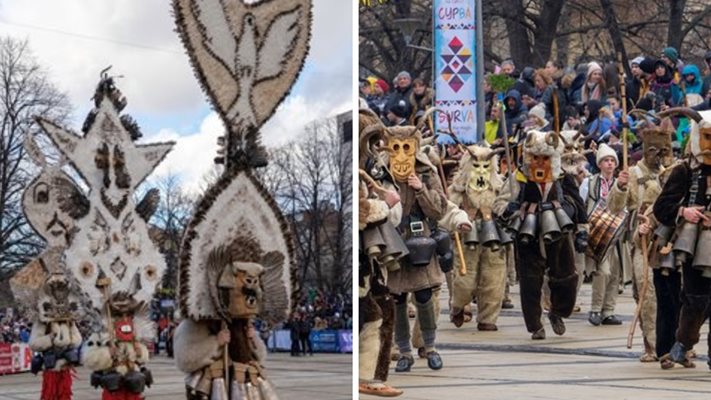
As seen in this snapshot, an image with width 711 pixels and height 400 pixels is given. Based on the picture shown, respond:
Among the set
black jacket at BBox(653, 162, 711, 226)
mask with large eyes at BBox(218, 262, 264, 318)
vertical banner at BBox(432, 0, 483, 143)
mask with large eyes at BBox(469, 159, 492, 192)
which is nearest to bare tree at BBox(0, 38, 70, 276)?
mask with large eyes at BBox(218, 262, 264, 318)

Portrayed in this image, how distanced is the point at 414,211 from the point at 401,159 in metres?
0.44

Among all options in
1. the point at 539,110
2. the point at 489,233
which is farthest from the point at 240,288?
the point at 539,110

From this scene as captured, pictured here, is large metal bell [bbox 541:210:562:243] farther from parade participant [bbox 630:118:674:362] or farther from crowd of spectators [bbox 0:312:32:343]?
crowd of spectators [bbox 0:312:32:343]

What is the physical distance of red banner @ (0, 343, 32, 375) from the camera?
18.5m

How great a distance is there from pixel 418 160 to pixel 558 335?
4.97 m

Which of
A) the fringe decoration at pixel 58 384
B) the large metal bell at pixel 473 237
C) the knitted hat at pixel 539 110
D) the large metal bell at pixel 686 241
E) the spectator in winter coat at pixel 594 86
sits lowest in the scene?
the fringe decoration at pixel 58 384

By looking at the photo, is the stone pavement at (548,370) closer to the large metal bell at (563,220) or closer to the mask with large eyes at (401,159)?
the large metal bell at (563,220)

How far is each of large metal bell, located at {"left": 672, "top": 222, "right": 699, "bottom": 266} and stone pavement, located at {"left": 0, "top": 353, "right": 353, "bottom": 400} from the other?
2.56 m

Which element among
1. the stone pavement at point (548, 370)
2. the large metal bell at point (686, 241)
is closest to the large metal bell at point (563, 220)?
the stone pavement at point (548, 370)

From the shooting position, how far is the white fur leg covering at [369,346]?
11.6 meters

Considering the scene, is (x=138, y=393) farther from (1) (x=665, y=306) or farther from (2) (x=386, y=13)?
(2) (x=386, y=13)

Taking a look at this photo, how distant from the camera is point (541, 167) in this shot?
17125 millimetres

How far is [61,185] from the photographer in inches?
431

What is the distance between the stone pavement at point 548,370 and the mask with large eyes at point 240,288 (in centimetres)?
346
